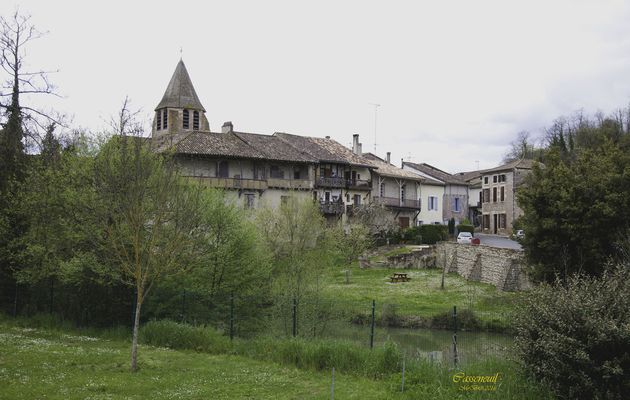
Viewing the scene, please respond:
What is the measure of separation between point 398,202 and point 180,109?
893 inches

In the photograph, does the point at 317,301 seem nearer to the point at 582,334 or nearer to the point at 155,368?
the point at 155,368

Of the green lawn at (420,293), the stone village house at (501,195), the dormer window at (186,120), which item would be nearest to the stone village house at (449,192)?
the stone village house at (501,195)

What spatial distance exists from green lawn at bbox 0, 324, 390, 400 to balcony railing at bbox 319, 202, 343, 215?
33452 millimetres

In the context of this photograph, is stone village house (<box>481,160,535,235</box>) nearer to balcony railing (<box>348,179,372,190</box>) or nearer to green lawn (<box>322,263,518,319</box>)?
balcony railing (<box>348,179,372,190</box>)

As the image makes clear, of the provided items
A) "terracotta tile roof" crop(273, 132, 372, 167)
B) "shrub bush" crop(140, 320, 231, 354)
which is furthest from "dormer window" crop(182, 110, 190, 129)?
"shrub bush" crop(140, 320, 231, 354)

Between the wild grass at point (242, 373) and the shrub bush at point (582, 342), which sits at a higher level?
the shrub bush at point (582, 342)

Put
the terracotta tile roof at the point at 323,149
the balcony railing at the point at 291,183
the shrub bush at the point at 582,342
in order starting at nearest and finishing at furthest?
the shrub bush at the point at 582,342, the balcony railing at the point at 291,183, the terracotta tile roof at the point at 323,149

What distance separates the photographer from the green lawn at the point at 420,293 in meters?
28.7

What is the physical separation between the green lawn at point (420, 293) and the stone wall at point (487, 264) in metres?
0.77

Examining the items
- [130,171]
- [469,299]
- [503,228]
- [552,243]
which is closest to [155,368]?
[130,171]

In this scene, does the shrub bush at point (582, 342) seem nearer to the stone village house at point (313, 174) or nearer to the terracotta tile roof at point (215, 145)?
the stone village house at point (313, 174)

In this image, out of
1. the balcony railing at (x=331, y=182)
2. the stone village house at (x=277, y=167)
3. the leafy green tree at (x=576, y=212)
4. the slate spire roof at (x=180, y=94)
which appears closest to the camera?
the leafy green tree at (x=576, y=212)

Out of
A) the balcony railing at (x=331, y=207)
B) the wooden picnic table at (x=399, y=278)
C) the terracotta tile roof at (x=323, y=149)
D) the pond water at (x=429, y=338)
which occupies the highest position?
the terracotta tile roof at (x=323, y=149)

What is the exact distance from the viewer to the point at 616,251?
23.2 metres
